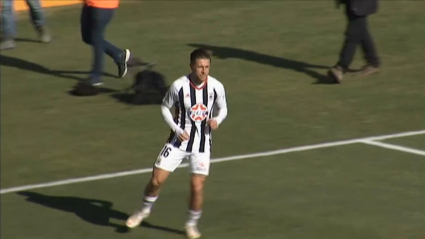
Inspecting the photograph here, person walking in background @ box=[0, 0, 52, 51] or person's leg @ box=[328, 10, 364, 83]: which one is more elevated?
person's leg @ box=[328, 10, 364, 83]

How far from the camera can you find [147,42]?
16469 millimetres

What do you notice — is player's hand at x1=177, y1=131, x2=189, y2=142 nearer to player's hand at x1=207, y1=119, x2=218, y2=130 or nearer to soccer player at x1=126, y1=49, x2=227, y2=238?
soccer player at x1=126, y1=49, x2=227, y2=238

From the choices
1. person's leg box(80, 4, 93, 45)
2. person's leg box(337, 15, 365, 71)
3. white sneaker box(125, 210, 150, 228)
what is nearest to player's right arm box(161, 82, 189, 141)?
white sneaker box(125, 210, 150, 228)

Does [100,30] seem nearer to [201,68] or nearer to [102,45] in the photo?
[102,45]

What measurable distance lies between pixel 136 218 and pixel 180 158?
0.84m

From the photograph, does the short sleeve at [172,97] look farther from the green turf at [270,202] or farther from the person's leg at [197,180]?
the green turf at [270,202]

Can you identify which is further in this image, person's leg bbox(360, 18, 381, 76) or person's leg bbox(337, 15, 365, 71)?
person's leg bbox(360, 18, 381, 76)

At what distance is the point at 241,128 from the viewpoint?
492 inches

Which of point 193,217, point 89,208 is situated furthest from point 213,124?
point 89,208

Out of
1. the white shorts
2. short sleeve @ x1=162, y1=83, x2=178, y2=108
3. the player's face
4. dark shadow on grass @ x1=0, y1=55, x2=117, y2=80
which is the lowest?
dark shadow on grass @ x1=0, y1=55, x2=117, y2=80

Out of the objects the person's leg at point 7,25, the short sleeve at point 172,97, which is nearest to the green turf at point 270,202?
the short sleeve at point 172,97

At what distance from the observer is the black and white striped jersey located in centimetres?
860

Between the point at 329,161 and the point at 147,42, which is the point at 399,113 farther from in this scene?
the point at 147,42

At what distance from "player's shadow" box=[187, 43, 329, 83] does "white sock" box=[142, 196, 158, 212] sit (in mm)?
5549
